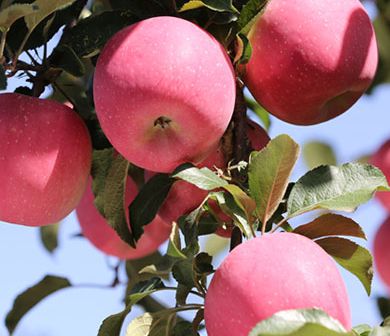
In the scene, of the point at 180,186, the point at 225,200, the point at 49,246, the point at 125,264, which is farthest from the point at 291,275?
the point at 49,246

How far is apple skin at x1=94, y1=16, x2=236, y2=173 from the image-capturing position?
3.83 feet

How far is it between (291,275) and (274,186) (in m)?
0.18

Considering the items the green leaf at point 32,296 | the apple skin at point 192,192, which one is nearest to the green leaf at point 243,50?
the apple skin at point 192,192

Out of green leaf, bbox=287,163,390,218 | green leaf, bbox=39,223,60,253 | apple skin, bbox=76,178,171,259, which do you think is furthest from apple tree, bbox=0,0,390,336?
green leaf, bbox=39,223,60,253

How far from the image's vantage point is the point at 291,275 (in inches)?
41.3

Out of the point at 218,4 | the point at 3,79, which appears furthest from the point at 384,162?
the point at 3,79

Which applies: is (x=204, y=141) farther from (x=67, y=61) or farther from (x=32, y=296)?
(x=32, y=296)

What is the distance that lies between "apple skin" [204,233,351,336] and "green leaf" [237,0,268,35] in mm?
326

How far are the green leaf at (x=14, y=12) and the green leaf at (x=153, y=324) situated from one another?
434mm

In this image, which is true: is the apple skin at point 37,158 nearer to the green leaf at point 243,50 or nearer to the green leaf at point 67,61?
the green leaf at point 67,61

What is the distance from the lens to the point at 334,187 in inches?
48.3

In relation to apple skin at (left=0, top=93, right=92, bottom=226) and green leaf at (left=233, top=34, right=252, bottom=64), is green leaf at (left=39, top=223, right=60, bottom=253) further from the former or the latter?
green leaf at (left=233, top=34, right=252, bottom=64)

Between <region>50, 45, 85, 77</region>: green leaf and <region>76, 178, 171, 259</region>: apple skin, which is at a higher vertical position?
<region>50, 45, 85, 77</region>: green leaf

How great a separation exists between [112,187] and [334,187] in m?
0.38
